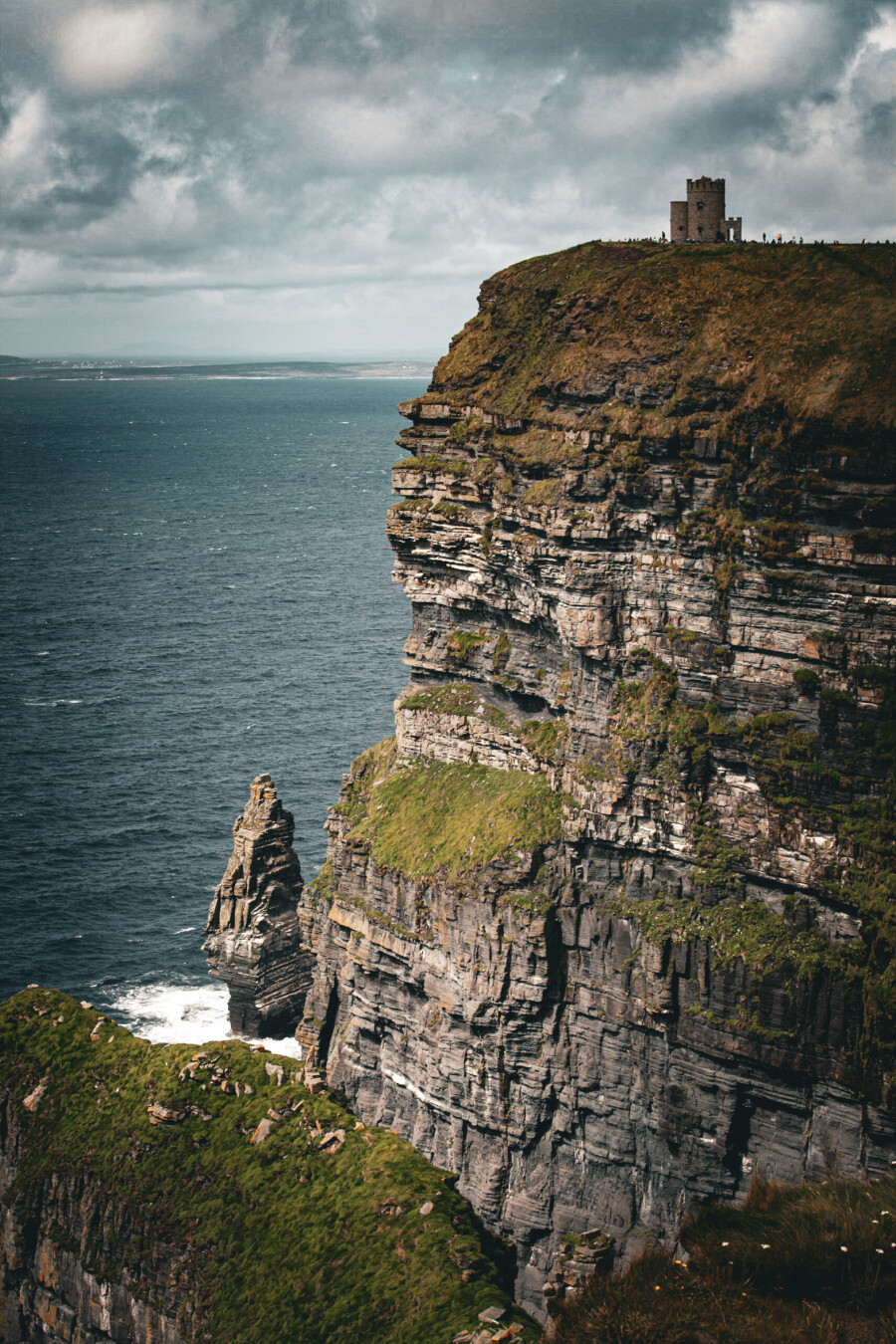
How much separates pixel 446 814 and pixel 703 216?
34.8 meters

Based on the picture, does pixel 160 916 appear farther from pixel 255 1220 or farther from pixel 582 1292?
pixel 582 1292

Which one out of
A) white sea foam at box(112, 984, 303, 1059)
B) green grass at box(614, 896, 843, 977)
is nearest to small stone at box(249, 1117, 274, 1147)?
green grass at box(614, 896, 843, 977)

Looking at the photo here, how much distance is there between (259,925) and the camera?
7975 centimetres

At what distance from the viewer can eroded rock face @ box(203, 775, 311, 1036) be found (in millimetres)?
79688

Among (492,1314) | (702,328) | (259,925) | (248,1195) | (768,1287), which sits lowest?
(259,925)

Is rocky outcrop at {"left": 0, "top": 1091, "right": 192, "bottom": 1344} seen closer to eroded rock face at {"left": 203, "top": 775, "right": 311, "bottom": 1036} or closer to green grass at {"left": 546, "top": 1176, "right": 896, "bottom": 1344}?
green grass at {"left": 546, "top": 1176, "right": 896, "bottom": 1344}

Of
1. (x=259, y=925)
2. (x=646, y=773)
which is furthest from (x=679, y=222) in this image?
(x=259, y=925)

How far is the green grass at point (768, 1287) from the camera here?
36250 mm

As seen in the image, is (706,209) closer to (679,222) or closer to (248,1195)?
(679,222)

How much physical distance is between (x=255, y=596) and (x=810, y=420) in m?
129

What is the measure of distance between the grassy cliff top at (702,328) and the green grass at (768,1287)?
2891 centimetres

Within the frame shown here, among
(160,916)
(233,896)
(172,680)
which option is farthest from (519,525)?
(172,680)

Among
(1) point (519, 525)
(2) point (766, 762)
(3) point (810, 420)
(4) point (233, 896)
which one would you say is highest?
(3) point (810, 420)

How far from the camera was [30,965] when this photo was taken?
84.5 m
